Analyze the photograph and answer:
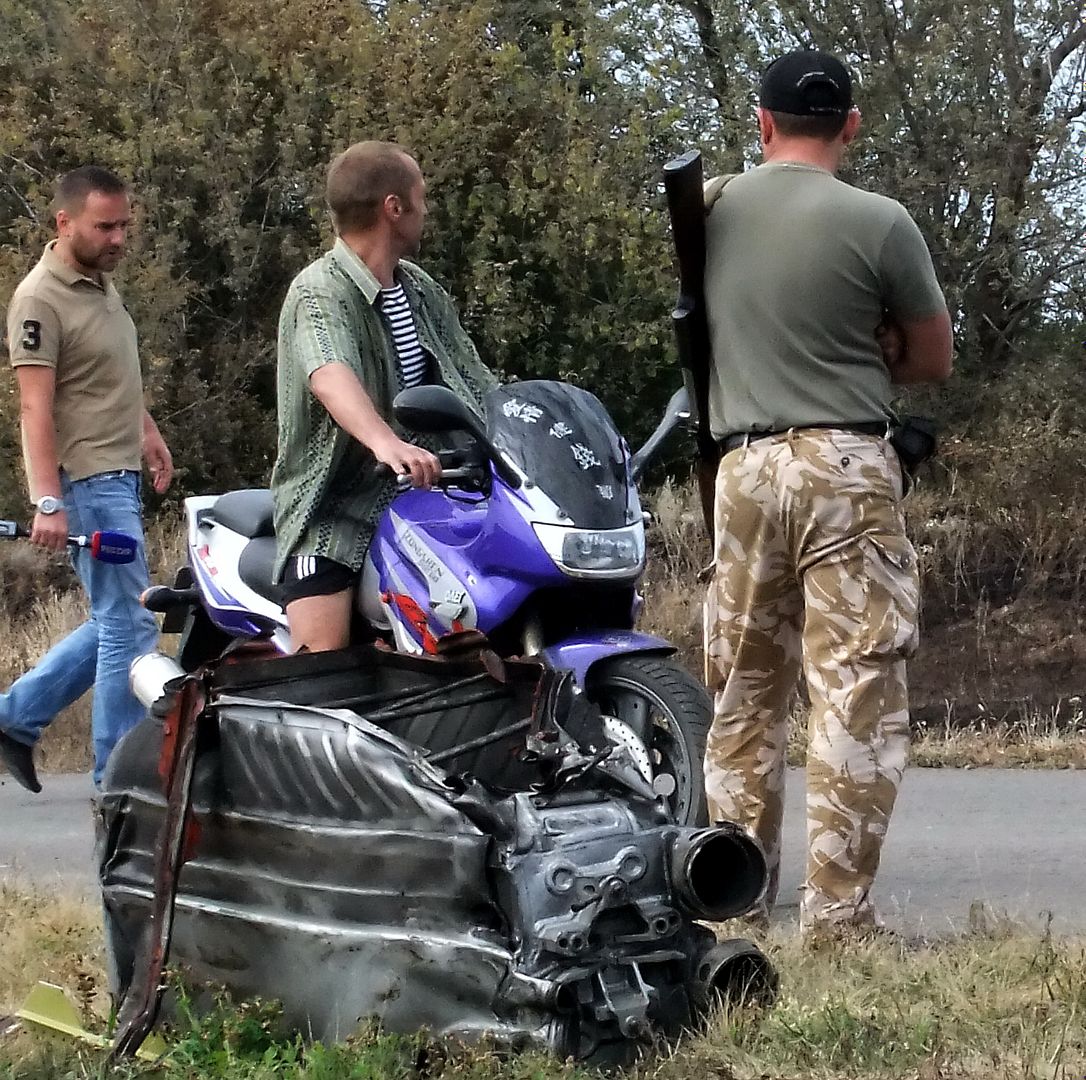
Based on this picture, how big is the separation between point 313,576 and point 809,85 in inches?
69.6

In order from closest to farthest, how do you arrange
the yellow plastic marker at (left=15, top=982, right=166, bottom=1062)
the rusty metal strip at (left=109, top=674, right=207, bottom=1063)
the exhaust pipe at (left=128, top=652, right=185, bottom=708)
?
the rusty metal strip at (left=109, top=674, right=207, bottom=1063), the yellow plastic marker at (left=15, top=982, right=166, bottom=1062), the exhaust pipe at (left=128, top=652, right=185, bottom=708)

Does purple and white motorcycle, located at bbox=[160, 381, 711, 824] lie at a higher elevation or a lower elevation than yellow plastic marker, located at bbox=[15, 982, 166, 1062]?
higher

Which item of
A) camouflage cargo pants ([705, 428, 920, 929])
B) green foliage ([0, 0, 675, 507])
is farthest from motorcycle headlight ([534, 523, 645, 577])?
green foliage ([0, 0, 675, 507])

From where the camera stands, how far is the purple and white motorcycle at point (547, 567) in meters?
5.05

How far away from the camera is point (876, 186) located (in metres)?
13.7

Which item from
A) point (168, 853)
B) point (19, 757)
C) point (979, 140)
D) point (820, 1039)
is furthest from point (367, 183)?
point (979, 140)

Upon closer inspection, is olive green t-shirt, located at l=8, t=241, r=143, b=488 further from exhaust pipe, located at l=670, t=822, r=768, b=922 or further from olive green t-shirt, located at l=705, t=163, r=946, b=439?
exhaust pipe, located at l=670, t=822, r=768, b=922

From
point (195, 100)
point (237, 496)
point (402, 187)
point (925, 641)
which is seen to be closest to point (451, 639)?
point (402, 187)

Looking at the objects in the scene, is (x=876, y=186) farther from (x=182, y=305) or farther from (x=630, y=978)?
(x=630, y=978)

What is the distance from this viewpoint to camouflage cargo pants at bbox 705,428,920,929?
447 cm

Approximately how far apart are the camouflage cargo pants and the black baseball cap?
2.58ft

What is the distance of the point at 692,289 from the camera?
15.7 feet

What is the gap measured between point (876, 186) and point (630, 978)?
11072 millimetres

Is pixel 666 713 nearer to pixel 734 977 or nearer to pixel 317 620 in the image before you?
pixel 317 620
